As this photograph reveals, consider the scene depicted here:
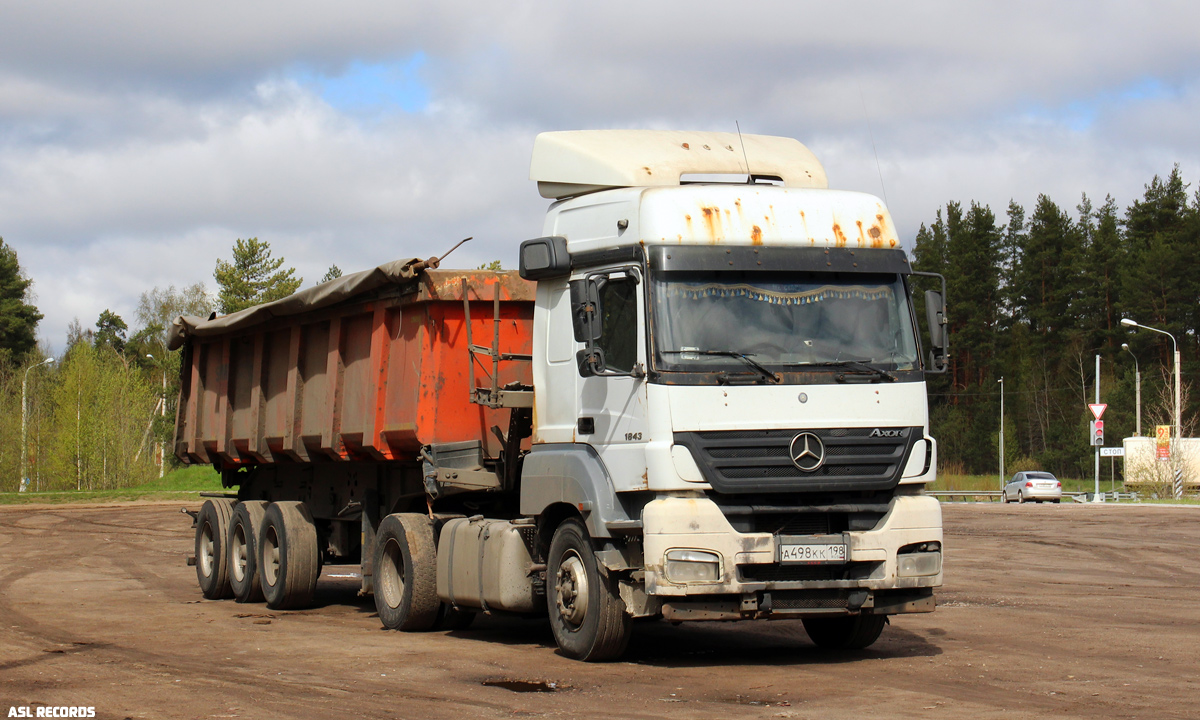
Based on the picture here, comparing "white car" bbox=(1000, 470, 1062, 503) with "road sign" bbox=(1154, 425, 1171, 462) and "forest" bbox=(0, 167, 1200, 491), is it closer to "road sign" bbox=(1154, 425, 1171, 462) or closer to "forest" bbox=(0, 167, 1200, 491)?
"road sign" bbox=(1154, 425, 1171, 462)

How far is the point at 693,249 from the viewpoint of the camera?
933 centimetres

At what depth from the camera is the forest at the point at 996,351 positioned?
64.4m

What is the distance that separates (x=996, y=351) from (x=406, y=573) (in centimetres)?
8686

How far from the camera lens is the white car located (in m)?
50.2

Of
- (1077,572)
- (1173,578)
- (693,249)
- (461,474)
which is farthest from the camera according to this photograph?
(1077,572)

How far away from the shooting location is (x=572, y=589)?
9.94 meters

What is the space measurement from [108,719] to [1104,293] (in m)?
85.2

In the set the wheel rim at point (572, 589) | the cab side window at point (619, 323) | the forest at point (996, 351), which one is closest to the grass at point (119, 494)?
the forest at point (996, 351)

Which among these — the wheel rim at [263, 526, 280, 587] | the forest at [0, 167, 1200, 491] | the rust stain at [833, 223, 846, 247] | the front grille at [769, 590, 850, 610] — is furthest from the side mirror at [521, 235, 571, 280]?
the forest at [0, 167, 1200, 491]

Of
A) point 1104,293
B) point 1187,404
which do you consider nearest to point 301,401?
point 1187,404

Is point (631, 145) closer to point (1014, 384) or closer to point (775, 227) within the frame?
point (775, 227)

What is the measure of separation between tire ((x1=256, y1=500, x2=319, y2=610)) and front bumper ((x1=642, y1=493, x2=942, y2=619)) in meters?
6.37

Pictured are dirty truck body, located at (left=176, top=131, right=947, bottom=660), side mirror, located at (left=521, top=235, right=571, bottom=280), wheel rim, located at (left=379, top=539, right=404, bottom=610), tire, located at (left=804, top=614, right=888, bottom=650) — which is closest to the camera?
dirty truck body, located at (left=176, top=131, right=947, bottom=660)

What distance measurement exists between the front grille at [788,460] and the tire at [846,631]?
5.02 feet
